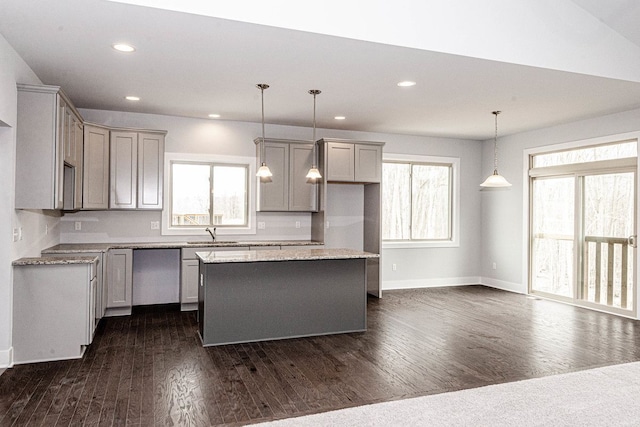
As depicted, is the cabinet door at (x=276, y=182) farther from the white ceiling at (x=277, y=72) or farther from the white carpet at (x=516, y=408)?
the white carpet at (x=516, y=408)

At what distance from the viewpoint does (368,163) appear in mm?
6996

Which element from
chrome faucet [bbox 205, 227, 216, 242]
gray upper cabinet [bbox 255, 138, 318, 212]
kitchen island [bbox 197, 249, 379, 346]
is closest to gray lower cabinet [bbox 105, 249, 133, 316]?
chrome faucet [bbox 205, 227, 216, 242]

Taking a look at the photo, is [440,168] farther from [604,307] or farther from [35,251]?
[35,251]

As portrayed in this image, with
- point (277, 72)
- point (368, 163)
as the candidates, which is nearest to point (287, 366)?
point (277, 72)

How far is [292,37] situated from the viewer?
3.52 m

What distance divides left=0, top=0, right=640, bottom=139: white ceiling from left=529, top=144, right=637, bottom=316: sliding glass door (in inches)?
33.0

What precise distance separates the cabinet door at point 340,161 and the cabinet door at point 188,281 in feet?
7.40

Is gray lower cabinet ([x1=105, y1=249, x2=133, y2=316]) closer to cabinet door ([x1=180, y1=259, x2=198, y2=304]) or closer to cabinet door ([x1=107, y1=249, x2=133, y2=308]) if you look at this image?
cabinet door ([x1=107, y1=249, x2=133, y2=308])

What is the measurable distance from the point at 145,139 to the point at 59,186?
1.91 metres

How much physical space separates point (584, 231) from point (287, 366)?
4868 mm

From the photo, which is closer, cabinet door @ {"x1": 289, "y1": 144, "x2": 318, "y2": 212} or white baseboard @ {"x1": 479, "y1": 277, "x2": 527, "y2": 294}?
cabinet door @ {"x1": 289, "y1": 144, "x2": 318, "y2": 212}

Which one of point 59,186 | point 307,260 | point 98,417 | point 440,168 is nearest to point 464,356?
point 307,260

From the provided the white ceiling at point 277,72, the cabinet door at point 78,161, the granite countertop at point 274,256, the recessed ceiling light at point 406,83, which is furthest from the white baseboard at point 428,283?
the cabinet door at point 78,161

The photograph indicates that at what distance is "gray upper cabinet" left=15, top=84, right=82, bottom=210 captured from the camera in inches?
156
